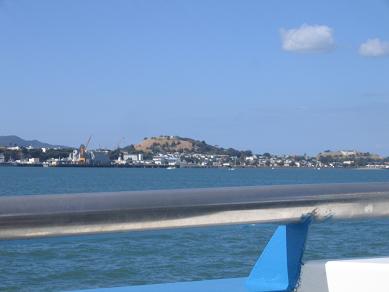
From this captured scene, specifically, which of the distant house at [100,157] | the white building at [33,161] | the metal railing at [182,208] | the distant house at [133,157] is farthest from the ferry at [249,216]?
the white building at [33,161]

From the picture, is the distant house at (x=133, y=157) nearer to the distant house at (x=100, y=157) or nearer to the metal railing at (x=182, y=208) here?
the distant house at (x=100, y=157)

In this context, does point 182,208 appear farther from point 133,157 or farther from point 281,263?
point 133,157

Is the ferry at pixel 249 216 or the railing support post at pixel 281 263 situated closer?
the ferry at pixel 249 216

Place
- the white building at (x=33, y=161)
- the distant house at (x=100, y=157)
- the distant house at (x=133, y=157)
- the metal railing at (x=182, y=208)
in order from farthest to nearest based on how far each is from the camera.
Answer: the distant house at (x=133, y=157), the white building at (x=33, y=161), the distant house at (x=100, y=157), the metal railing at (x=182, y=208)

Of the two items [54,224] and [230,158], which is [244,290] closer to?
[54,224]

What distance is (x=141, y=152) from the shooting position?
136 meters

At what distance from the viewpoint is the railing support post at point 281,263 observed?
306 cm

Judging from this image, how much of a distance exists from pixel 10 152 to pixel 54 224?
128658 millimetres

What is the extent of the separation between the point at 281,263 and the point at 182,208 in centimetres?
84

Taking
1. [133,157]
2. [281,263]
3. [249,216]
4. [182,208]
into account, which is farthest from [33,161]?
[182,208]

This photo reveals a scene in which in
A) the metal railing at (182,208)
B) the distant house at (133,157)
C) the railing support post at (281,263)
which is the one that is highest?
the distant house at (133,157)

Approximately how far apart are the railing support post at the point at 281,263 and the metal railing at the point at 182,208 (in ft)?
0.94

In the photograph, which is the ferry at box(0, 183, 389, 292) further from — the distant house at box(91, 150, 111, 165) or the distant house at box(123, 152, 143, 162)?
the distant house at box(123, 152, 143, 162)

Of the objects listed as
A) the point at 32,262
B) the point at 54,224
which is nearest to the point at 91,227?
the point at 54,224
